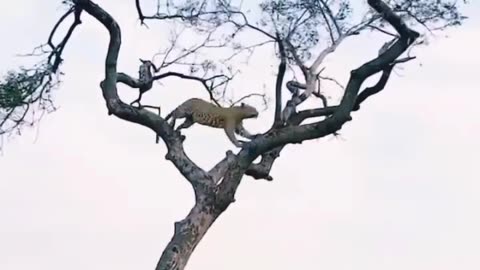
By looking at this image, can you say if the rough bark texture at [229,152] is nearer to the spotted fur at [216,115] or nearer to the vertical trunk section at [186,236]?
the vertical trunk section at [186,236]

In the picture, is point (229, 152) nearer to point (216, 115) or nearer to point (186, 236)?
point (216, 115)

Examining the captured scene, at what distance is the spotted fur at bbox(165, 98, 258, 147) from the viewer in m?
7.27

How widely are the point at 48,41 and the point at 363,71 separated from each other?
2.20 meters

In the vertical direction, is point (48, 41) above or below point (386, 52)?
above

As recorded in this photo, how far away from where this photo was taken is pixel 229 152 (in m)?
7.26

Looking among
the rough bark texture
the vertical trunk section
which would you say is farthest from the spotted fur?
the vertical trunk section

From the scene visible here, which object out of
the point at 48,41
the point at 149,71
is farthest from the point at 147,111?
the point at 48,41

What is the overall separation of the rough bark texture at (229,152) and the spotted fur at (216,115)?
0.42 feet

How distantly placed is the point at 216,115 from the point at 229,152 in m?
0.26

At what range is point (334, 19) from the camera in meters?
7.64

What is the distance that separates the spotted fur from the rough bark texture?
5.0 inches

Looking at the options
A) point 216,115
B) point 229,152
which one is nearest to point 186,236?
point 229,152

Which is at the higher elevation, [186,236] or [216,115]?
[216,115]

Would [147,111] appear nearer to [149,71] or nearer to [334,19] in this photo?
[149,71]
